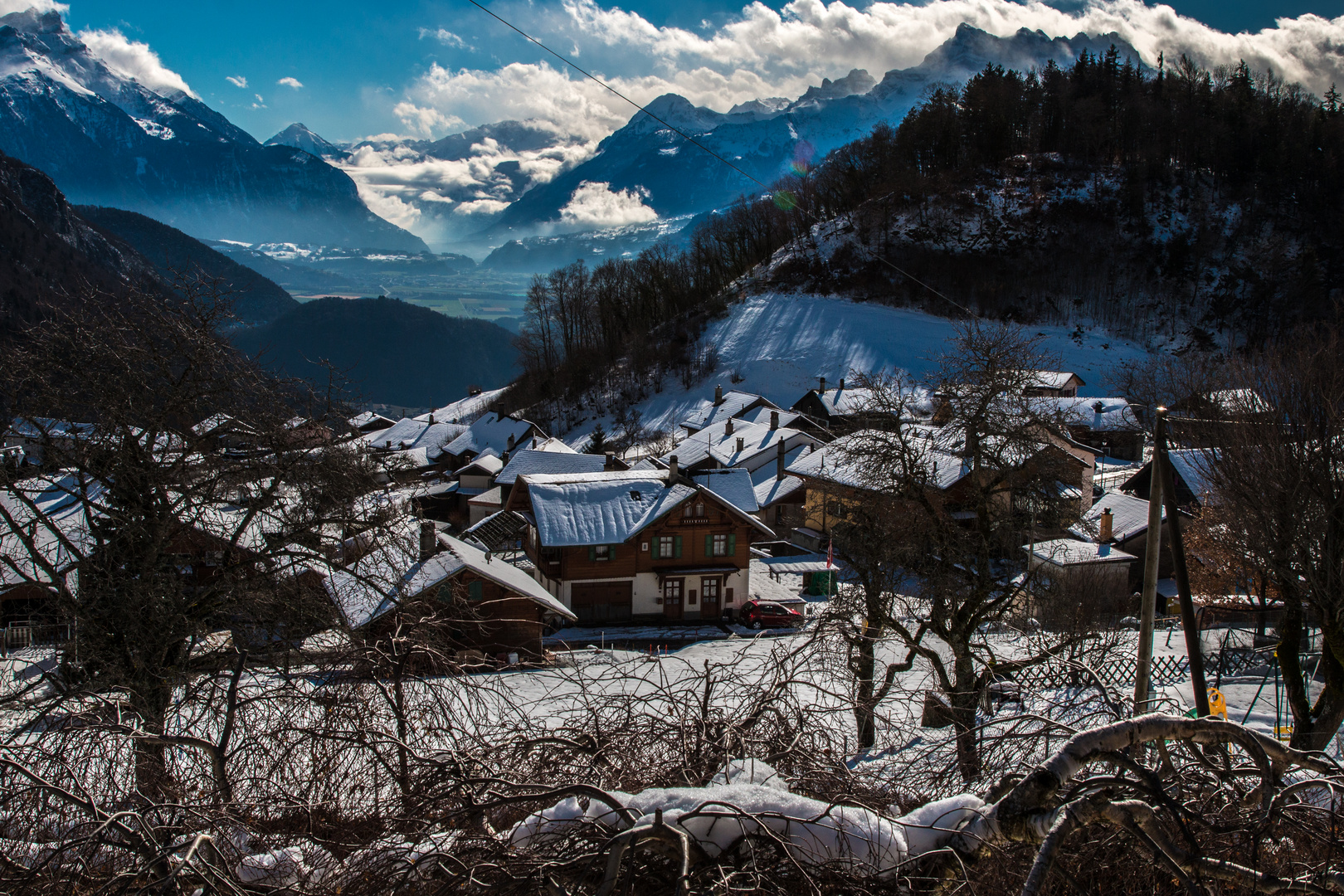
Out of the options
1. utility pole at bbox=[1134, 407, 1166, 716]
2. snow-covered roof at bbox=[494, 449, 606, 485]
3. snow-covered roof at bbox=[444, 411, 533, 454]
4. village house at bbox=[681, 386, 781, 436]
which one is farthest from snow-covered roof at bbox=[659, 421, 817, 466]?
utility pole at bbox=[1134, 407, 1166, 716]

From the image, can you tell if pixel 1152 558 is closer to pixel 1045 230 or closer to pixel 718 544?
pixel 718 544

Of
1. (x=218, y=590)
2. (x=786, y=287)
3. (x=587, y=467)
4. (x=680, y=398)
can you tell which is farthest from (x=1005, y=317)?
(x=218, y=590)

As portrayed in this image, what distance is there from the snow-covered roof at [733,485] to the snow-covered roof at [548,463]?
9072mm

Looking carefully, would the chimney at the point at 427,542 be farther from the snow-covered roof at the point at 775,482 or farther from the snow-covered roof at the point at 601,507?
the snow-covered roof at the point at 775,482

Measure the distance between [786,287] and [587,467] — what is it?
55.5 m

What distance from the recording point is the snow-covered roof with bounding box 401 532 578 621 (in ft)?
71.0

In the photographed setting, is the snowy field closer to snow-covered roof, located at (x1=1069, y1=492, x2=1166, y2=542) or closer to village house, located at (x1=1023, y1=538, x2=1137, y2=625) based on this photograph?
snow-covered roof, located at (x1=1069, y1=492, x2=1166, y2=542)

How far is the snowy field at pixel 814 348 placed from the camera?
77000 millimetres

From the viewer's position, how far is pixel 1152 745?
16.9 ft

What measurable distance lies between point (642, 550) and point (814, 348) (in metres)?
56.6

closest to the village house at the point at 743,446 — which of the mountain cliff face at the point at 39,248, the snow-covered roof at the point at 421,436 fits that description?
the snow-covered roof at the point at 421,436

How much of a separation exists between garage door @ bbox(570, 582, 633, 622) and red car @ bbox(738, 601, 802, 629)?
5.06 meters

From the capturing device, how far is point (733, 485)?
39031mm

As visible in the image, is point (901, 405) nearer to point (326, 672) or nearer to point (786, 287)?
point (326, 672)
